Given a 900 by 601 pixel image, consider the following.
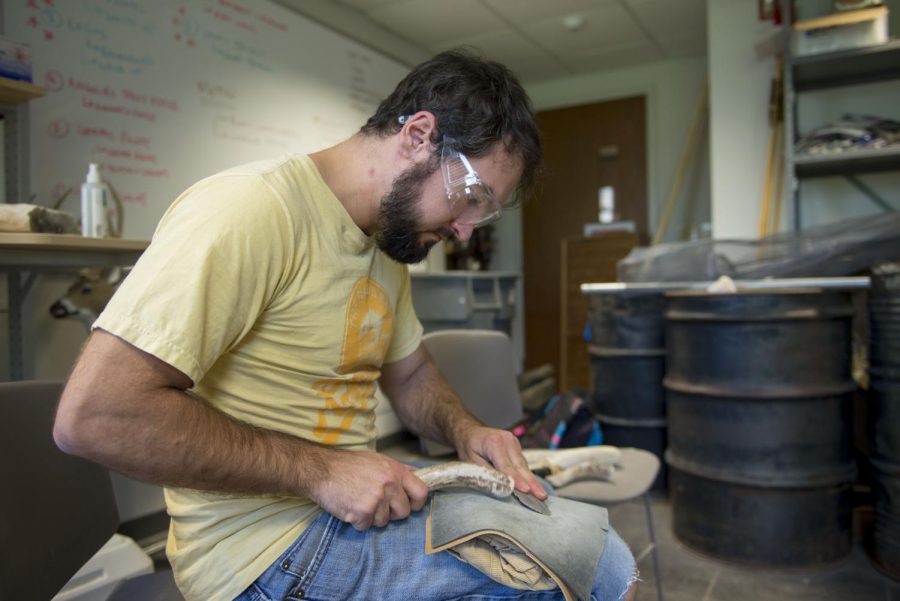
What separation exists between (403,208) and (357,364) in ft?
0.86

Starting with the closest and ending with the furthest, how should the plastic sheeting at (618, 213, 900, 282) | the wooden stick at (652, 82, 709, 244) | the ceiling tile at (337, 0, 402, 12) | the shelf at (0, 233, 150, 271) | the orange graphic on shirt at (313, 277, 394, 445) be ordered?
1. the orange graphic on shirt at (313, 277, 394, 445)
2. the shelf at (0, 233, 150, 271)
3. the plastic sheeting at (618, 213, 900, 282)
4. the ceiling tile at (337, 0, 402, 12)
5. the wooden stick at (652, 82, 709, 244)

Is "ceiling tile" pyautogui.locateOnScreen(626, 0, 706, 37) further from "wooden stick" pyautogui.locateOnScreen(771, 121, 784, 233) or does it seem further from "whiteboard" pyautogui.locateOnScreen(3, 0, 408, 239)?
"whiteboard" pyautogui.locateOnScreen(3, 0, 408, 239)

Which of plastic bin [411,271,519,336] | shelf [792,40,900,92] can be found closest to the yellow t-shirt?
plastic bin [411,271,519,336]

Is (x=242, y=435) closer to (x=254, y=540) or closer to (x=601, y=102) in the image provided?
(x=254, y=540)

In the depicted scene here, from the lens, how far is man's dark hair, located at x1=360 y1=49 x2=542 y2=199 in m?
1.02

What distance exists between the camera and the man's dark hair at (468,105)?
1.02m

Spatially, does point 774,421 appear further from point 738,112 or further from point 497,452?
point 738,112

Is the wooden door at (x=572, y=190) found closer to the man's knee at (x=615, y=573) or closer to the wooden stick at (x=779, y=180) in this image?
the wooden stick at (x=779, y=180)

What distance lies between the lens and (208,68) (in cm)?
307

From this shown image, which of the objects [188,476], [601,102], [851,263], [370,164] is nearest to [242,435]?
[188,476]

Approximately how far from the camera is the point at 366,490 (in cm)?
86

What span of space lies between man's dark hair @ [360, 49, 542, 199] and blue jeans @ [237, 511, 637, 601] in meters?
0.60

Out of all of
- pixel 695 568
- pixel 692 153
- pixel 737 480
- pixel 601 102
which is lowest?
pixel 695 568

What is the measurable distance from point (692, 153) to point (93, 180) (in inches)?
164
